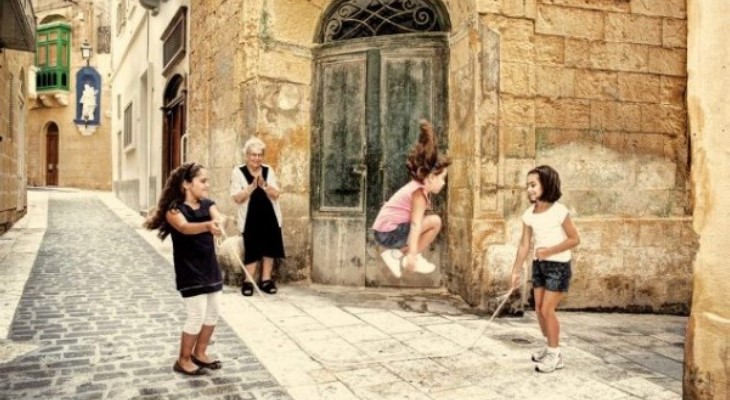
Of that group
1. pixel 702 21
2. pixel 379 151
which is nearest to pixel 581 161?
pixel 379 151

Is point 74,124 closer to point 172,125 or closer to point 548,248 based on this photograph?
point 172,125

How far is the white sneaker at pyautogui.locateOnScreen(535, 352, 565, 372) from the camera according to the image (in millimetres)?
3705

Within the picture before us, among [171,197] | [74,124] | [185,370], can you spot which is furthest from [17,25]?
[74,124]

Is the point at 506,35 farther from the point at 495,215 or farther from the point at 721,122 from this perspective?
the point at 721,122

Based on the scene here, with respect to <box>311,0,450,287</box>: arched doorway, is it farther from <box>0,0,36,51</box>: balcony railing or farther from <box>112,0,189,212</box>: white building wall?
<box>0,0,36,51</box>: balcony railing

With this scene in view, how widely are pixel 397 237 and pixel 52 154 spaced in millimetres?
32828

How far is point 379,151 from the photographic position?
6629mm

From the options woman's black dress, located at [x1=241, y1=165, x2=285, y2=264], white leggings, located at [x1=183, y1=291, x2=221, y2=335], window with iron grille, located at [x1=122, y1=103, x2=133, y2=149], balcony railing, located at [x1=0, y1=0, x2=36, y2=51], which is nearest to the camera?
white leggings, located at [x1=183, y1=291, x2=221, y2=335]

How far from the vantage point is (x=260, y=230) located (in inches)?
241

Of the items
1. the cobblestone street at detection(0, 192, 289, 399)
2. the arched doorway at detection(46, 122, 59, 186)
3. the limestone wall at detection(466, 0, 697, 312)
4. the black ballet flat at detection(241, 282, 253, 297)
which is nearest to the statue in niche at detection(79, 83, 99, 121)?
the arched doorway at detection(46, 122, 59, 186)

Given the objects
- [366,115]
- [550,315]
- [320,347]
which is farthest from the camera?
[366,115]

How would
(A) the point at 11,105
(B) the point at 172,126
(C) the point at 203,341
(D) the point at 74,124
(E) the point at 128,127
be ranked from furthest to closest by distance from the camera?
(D) the point at 74,124 → (E) the point at 128,127 → (B) the point at 172,126 → (A) the point at 11,105 → (C) the point at 203,341

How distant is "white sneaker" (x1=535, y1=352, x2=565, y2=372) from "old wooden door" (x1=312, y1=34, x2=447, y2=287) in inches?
109

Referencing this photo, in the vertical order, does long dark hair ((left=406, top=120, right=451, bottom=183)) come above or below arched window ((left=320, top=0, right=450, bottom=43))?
below
